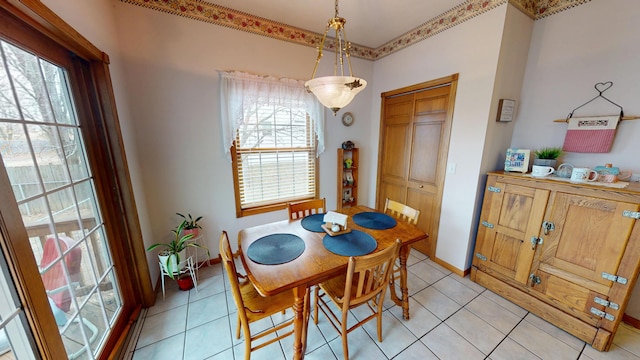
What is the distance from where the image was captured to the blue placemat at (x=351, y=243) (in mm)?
1435

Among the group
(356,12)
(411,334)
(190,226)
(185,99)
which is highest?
(356,12)

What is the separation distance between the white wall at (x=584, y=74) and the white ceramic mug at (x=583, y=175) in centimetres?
28

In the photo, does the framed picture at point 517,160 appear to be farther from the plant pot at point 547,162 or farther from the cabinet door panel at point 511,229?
the cabinet door panel at point 511,229

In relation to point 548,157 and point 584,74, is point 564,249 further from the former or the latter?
point 584,74

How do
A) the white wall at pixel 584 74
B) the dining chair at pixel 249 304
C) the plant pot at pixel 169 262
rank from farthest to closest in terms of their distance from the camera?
the plant pot at pixel 169 262 < the white wall at pixel 584 74 < the dining chair at pixel 249 304

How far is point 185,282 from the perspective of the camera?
2059mm

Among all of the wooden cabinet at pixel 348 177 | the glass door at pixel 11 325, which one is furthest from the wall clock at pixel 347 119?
the glass door at pixel 11 325

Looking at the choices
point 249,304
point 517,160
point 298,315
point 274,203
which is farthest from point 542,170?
point 274,203

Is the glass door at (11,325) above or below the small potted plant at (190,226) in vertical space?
above

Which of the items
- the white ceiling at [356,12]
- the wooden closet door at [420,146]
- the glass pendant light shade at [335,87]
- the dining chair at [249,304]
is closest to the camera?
the dining chair at [249,304]

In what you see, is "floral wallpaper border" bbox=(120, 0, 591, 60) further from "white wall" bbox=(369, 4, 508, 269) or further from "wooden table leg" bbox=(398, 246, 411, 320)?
"wooden table leg" bbox=(398, 246, 411, 320)

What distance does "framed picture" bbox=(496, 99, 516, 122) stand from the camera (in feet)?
6.42

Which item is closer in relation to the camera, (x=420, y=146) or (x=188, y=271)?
(x=188, y=271)

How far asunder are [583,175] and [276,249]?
235cm
